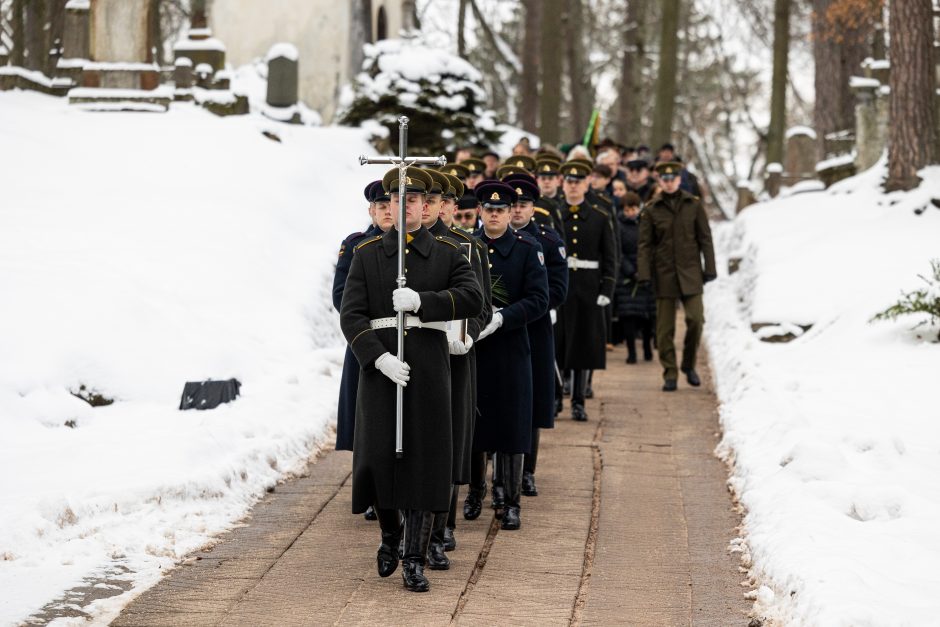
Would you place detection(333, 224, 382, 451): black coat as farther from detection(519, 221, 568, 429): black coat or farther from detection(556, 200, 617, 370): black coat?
detection(556, 200, 617, 370): black coat

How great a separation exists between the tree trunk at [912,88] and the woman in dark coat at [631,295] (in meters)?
3.54

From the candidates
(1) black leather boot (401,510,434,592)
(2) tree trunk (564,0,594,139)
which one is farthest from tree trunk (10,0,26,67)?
(1) black leather boot (401,510,434,592)

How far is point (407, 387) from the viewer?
679 cm

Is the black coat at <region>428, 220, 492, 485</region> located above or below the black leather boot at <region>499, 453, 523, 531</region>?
above

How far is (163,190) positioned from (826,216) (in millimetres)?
8878

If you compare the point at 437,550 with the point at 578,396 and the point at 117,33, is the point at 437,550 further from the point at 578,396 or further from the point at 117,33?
the point at 117,33

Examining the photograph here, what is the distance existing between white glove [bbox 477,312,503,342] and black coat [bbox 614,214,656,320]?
7324 millimetres

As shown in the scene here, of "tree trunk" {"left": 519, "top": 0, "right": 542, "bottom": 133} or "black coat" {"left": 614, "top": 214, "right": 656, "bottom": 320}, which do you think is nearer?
"black coat" {"left": 614, "top": 214, "right": 656, "bottom": 320}

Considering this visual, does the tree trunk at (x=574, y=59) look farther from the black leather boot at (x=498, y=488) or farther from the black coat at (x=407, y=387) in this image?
the black coat at (x=407, y=387)

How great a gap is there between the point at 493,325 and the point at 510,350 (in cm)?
31

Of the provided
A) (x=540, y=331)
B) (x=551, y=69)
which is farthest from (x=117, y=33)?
(x=540, y=331)

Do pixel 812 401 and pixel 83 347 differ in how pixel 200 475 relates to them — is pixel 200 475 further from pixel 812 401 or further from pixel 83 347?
pixel 812 401

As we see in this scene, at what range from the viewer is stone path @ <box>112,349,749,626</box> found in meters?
6.42

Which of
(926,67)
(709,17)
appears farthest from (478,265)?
(709,17)
